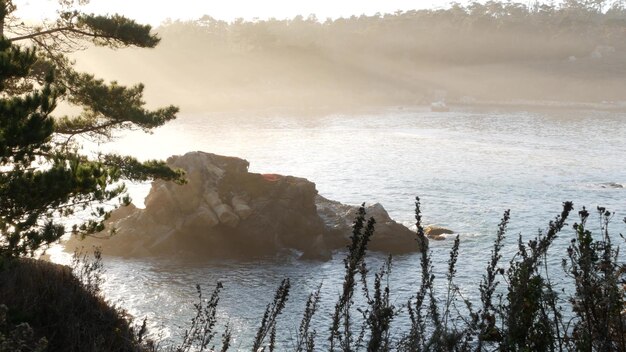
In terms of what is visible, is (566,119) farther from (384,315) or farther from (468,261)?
(384,315)

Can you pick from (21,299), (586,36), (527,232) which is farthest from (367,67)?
(21,299)

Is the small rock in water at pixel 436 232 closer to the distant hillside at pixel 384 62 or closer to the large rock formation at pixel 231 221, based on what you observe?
the large rock formation at pixel 231 221

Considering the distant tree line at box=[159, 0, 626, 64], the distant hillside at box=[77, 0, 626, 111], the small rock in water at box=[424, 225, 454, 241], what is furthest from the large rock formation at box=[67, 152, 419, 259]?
the distant tree line at box=[159, 0, 626, 64]

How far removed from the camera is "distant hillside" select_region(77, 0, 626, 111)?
15800 cm

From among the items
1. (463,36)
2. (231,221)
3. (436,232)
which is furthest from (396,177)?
(463,36)

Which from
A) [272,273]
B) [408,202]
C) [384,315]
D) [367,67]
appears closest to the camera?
[384,315]

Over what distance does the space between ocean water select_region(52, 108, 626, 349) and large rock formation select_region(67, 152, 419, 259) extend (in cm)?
171

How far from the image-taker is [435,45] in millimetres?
188250

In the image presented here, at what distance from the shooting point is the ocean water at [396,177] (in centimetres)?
3053

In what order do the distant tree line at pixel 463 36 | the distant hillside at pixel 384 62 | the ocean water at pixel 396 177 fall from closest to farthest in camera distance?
the ocean water at pixel 396 177, the distant hillside at pixel 384 62, the distant tree line at pixel 463 36

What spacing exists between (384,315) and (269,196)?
36.2 metres

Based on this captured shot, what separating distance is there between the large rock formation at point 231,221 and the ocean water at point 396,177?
5.61ft

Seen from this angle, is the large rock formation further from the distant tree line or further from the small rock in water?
the distant tree line

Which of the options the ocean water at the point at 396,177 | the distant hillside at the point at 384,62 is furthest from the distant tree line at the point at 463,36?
the ocean water at the point at 396,177
